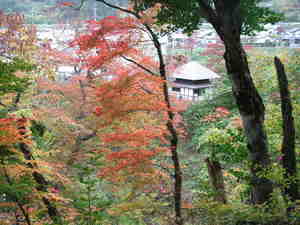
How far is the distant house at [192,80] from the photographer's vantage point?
14344 mm

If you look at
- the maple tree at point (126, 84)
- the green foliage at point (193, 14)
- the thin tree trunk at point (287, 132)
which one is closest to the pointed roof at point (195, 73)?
the maple tree at point (126, 84)

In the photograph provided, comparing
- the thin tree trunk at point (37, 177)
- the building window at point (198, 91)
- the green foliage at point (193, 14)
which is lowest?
the thin tree trunk at point (37, 177)

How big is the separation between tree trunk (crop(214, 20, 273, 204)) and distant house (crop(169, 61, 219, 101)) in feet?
34.9

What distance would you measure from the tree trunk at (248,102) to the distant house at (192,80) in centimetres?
1064

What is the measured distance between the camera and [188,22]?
4.00 metres

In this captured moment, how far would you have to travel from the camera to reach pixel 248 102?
3.42 m

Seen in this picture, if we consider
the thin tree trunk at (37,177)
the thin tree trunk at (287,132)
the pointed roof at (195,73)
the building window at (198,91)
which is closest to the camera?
the thin tree trunk at (287,132)

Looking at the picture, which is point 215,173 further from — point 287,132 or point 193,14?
point 193,14

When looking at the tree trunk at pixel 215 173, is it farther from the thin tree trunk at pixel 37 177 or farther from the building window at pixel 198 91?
the building window at pixel 198 91

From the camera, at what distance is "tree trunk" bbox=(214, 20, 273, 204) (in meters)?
3.26

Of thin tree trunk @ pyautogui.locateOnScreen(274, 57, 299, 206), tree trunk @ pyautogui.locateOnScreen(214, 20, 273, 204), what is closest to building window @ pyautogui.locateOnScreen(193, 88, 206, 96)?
thin tree trunk @ pyautogui.locateOnScreen(274, 57, 299, 206)

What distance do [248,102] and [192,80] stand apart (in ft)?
37.7

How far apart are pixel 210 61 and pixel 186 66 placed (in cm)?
161

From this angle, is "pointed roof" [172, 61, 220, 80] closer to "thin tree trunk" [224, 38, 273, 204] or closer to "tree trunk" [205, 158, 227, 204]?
"tree trunk" [205, 158, 227, 204]
